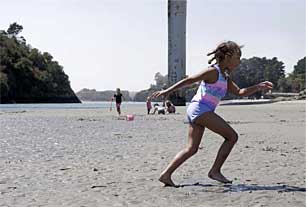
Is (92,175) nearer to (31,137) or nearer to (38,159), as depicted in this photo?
(38,159)

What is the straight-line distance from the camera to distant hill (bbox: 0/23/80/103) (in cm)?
10190

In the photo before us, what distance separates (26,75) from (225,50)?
103156 millimetres

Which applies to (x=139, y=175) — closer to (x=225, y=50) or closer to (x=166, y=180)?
(x=166, y=180)

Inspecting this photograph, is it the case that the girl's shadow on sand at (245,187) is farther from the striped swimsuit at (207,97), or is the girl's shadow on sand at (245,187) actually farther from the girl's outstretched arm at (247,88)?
the girl's outstretched arm at (247,88)

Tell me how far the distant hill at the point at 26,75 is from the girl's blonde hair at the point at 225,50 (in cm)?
9042

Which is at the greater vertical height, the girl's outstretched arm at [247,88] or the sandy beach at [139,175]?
the girl's outstretched arm at [247,88]

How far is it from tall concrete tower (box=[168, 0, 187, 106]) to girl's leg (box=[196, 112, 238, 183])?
54.1 meters

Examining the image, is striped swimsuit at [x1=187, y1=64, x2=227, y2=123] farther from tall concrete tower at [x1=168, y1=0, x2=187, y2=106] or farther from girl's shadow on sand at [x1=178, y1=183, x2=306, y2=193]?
tall concrete tower at [x1=168, y1=0, x2=187, y2=106]

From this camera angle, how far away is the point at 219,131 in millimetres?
6945

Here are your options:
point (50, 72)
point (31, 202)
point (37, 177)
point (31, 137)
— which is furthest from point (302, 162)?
point (50, 72)

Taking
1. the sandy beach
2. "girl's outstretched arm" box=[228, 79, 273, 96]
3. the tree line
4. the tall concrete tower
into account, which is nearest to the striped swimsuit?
"girl's outstretched arm" box=[228, 79, 273, 96]

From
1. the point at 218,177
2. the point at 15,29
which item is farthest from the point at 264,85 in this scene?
the point at 15,29

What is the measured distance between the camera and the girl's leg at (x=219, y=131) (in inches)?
269

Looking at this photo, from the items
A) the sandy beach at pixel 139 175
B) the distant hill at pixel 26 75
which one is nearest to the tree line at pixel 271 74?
the distant hill at pixel 26 75
